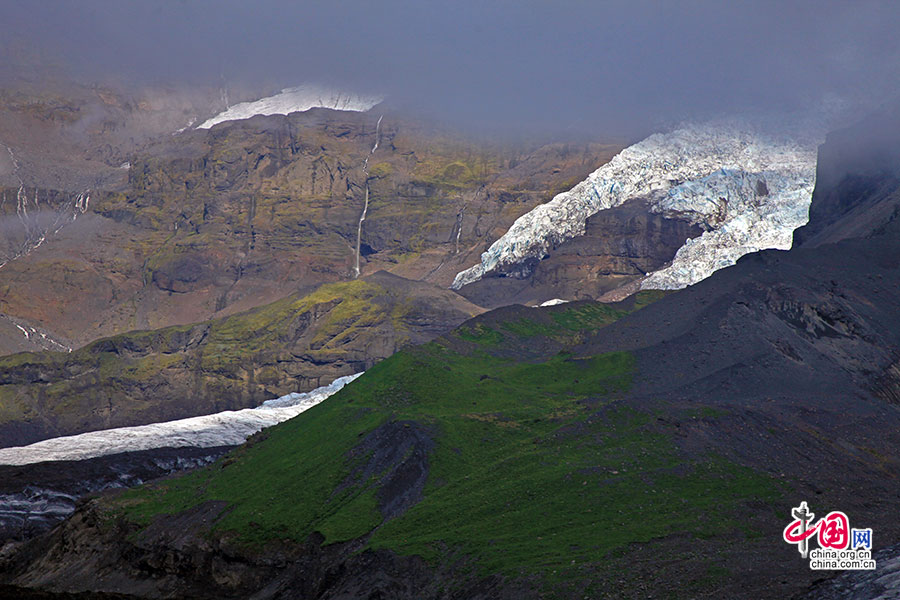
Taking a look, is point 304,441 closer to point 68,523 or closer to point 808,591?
point 68,523

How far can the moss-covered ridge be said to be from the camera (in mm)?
98438

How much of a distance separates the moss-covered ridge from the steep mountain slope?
34cm

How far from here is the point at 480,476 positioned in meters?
118

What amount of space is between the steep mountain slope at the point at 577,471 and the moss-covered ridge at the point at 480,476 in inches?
13.5

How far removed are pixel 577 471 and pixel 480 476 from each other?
1283 centimetres

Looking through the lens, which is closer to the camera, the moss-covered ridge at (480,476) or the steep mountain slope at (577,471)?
the steep mountain slope at (577,471)

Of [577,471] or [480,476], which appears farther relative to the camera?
[480,476]

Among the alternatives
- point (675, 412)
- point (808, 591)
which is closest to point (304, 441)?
point (675, 412)

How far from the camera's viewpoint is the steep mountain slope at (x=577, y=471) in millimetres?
93812

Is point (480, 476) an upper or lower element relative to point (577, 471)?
lower

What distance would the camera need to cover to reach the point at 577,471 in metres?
110

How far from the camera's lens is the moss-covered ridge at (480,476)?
9844 cm

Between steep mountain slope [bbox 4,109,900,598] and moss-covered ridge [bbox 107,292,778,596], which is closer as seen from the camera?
steep mountain slope [bbox 4,109,900,598]

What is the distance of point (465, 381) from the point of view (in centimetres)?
16700
